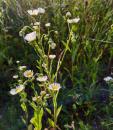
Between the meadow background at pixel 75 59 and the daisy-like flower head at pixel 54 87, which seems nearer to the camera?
the daisy-like flower head at pixel 54 87

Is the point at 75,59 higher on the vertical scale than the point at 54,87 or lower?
lower

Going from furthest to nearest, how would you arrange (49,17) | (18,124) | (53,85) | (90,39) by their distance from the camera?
1. (49,17)
2. (90,39)
3. (18,124)
4. (53,85)

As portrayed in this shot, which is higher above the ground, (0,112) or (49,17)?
(49,17)

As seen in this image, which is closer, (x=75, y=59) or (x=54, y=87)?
(x=54, y=87)

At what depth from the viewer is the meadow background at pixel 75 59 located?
2213 mm

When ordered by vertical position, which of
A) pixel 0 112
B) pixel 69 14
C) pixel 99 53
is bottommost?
A: pixel 0 112

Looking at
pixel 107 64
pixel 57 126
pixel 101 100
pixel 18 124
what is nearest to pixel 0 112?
pixel 18 124

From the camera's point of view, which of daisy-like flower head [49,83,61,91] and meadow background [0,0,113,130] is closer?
daisy-like flower head [49,83,61,91]

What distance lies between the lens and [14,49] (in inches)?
103

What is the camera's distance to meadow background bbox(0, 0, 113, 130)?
7.26ft

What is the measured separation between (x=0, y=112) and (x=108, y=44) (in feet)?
2.87

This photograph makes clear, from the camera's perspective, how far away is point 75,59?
8.20ft

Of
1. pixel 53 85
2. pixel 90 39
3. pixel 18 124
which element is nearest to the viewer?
pixel 53 85

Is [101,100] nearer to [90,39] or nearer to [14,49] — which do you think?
[90,39]
